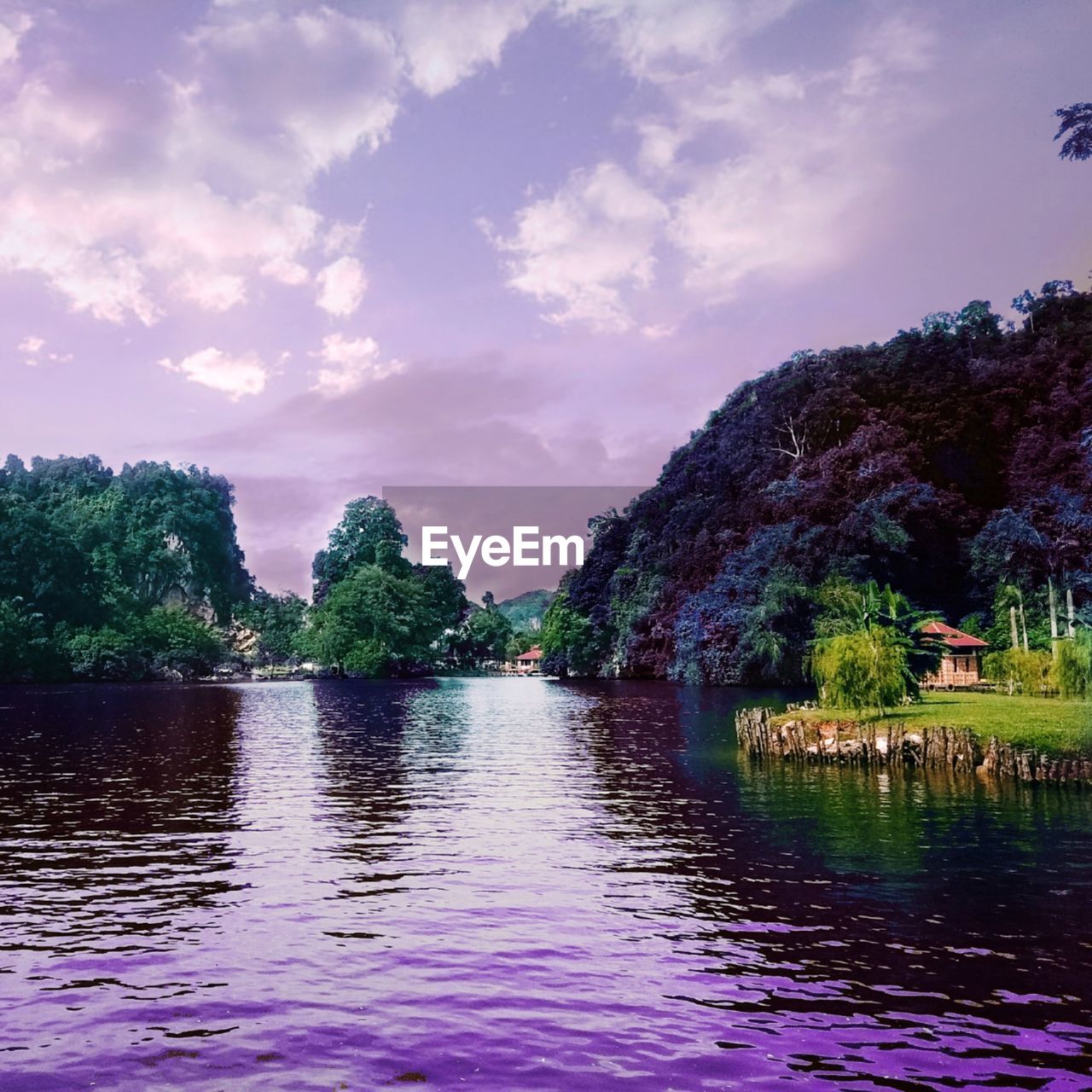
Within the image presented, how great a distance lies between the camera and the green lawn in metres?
29.2

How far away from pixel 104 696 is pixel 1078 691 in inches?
3066

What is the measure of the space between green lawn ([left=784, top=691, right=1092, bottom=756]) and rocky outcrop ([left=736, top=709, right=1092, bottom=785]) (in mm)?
378

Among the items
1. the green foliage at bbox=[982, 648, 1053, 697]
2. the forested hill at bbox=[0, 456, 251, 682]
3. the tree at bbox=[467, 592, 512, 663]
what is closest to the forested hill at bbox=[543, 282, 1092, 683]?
the green foliage at bbox=[982, 648, 1053, 697]

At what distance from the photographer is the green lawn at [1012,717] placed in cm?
2920

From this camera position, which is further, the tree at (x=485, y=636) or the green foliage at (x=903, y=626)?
the tree at (x=485, y=636)

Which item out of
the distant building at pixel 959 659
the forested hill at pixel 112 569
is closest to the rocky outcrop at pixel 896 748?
the distant building at pixel 959 659

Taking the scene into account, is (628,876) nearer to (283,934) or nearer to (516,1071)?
(283,934)

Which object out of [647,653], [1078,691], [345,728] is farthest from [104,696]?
[1078,691]

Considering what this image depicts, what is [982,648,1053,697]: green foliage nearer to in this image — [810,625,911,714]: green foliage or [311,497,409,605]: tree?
[810,625,911,714]: green foliage

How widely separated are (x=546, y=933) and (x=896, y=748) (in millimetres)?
20912

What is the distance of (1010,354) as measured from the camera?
323 ft

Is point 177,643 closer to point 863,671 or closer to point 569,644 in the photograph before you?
point 569,644

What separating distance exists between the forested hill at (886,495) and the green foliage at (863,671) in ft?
138

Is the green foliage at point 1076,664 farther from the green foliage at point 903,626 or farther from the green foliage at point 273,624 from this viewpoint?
the green foliage at point 273,624
